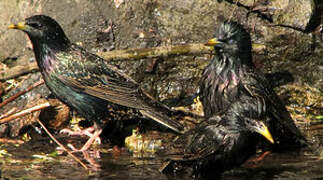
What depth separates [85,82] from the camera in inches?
273

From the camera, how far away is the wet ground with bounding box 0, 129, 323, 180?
557cm

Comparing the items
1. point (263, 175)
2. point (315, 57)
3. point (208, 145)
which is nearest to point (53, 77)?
point (208, 145)

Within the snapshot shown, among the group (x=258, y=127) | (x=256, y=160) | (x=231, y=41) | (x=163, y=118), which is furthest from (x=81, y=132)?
(x=258, y=127)

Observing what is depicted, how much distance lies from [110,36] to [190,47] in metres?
1.17

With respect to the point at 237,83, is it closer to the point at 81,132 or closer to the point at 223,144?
the point at 223,144

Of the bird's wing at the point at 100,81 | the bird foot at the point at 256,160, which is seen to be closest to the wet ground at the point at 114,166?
the bird foot at the point at 256,160

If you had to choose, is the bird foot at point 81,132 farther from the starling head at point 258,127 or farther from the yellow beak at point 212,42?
the starling head at point 258,127

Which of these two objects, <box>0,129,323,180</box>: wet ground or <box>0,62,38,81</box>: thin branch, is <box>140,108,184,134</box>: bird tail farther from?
<box>0,62,38,81</box>: thin branch

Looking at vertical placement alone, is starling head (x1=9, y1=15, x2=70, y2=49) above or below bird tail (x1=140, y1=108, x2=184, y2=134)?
above

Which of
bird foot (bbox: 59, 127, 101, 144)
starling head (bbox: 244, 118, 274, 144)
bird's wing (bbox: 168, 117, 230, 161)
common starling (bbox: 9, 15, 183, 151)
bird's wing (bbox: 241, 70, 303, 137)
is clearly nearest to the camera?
starling head (bbox: 244, 118, 274, 144)

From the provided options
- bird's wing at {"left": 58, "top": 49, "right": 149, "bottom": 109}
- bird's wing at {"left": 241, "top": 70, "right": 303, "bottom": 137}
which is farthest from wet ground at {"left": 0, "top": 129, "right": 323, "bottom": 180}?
bird's wing at {"left": 58, "top": 49, "right": 149, "bottom": 109}

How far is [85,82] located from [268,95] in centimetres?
210

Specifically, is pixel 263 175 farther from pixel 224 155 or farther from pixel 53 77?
pixel 53 77

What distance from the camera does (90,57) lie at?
23.4ft
